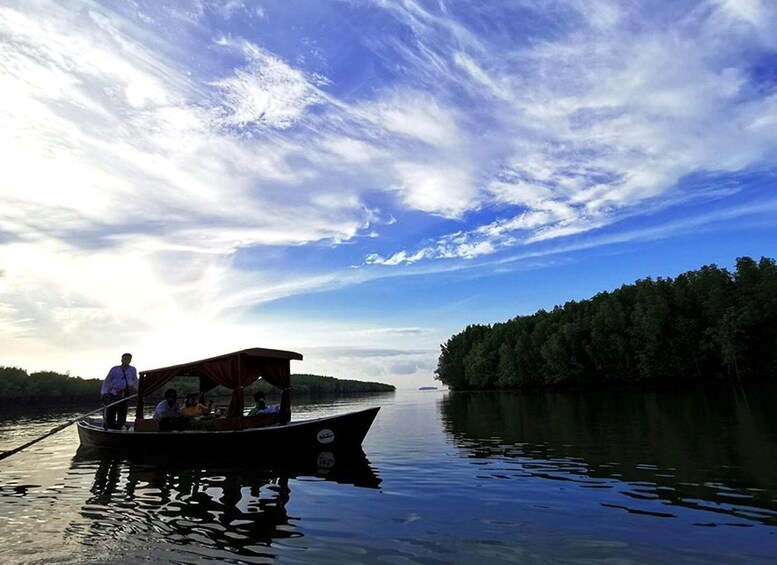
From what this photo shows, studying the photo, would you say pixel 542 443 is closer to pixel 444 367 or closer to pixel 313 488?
pixel 313 488

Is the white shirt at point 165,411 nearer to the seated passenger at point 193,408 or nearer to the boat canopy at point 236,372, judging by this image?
the seated passenger at point 193,408

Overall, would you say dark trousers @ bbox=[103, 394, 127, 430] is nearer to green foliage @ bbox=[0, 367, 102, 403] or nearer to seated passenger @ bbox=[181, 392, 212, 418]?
seated passenger @ bbox=[181, 392, 212, 418]

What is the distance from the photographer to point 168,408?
804 inches

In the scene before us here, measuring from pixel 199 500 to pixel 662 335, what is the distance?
81888mm

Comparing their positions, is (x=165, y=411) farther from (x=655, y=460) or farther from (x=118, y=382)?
(x=655, y=460)

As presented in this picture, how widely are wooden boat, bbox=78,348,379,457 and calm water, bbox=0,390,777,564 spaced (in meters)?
0.76

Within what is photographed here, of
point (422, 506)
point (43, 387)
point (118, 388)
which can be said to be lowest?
point (422, 506)

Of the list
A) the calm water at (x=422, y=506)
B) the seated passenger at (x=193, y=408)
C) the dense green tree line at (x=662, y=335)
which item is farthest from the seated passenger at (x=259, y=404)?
the dense green tree line at (x=662, y=335)

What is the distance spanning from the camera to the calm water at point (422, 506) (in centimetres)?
802

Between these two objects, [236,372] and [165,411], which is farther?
[165,411]

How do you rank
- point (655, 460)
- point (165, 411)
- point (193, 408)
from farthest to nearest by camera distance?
point (193, 408)
point (165, 411)
point (655, 460)

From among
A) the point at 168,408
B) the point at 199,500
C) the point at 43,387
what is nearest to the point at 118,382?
the point at 168,408

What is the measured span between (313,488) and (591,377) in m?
93.3

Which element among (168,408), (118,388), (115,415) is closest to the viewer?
(168,408)
